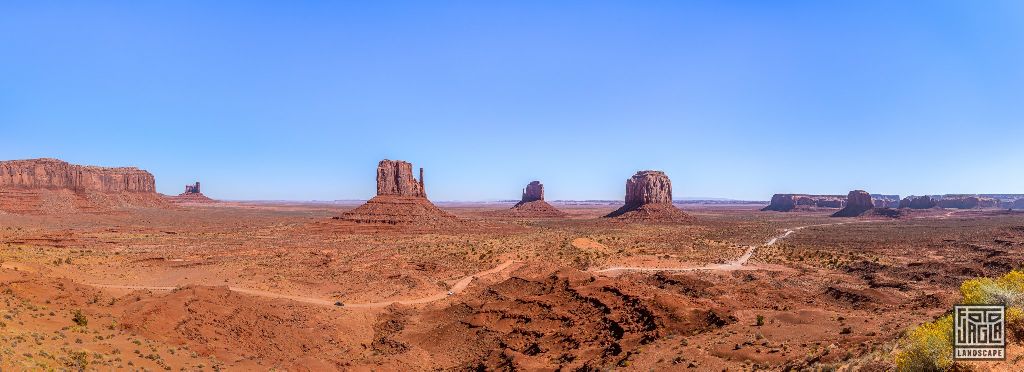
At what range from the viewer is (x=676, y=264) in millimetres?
39469

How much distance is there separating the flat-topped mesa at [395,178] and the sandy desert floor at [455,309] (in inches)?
1367

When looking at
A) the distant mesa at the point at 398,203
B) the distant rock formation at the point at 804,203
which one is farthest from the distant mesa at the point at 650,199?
the distant rock formation at the point at 804,203

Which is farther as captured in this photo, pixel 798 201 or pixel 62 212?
pixel 798 201

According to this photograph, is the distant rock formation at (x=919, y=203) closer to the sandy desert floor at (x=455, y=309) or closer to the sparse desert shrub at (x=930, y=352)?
the sandy desert floor at (x=455, y=309)

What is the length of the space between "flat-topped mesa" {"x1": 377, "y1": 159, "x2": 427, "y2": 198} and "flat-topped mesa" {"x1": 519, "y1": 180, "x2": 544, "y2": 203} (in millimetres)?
73746

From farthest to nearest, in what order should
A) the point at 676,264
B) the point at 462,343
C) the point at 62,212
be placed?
the point at 62,212, the point at 676,264, the point at 462,343

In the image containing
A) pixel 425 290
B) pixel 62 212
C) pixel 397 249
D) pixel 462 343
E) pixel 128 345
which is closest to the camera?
pixel 128 345

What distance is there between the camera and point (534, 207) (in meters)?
140

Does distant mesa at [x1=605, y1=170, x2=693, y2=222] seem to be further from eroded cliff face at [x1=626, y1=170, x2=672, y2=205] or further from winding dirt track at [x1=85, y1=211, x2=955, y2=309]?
winding dirt track at [x1=85, y1=211, x2=955, y2=309]

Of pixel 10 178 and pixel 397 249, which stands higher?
pixel 10 178

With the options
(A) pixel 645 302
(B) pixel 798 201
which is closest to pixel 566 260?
(A) pixel 645 302

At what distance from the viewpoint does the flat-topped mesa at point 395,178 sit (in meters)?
77.4

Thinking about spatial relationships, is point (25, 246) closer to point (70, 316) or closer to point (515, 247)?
point (70, 316)

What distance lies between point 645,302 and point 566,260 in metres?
20.5
